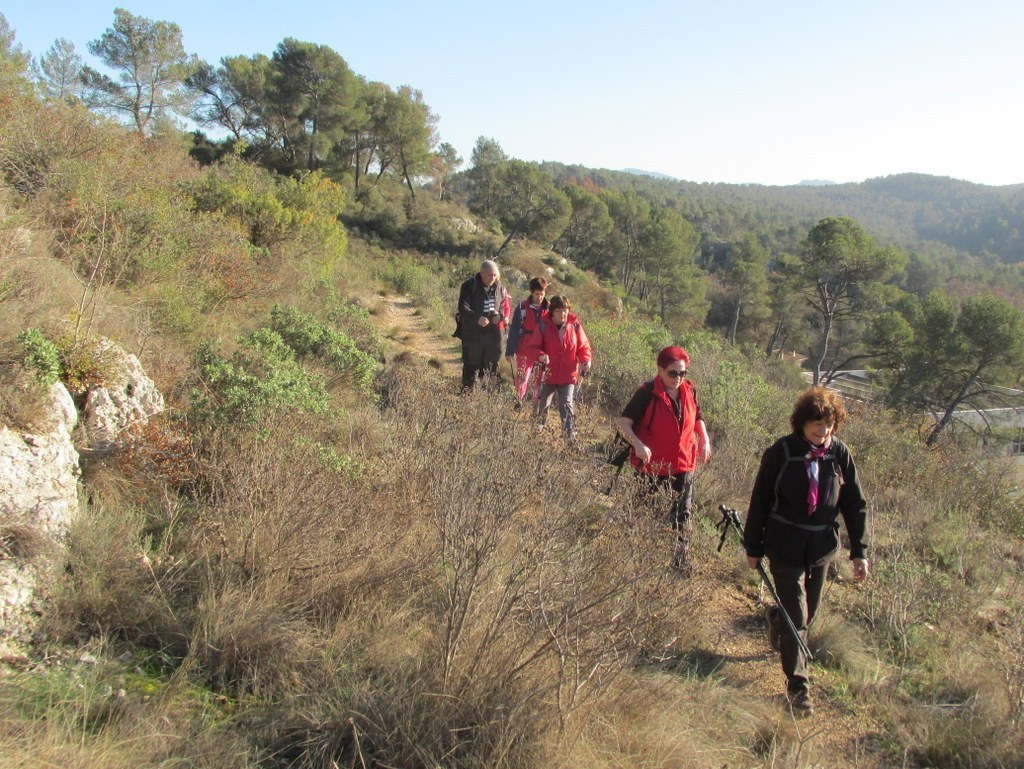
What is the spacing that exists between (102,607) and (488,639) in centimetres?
149

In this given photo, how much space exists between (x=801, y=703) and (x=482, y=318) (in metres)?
3.66

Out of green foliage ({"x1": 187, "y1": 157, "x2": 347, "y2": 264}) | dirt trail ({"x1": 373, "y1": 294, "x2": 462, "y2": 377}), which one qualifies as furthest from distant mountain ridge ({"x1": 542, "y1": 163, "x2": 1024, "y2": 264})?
green foliage ({"x1": 187, "y1": 157, "x2": 347, "y2": 264})

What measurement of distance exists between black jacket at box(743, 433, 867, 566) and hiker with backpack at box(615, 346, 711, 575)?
559mm

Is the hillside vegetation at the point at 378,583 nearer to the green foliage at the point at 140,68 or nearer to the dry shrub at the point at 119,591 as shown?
the dry shrub at the point at 119,591

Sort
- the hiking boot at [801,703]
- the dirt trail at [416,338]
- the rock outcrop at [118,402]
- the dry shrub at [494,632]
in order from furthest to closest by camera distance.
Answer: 1. the dirt trail at [416,338]
2. the rock outcrop at [118,402]
3. the hiking boot at [801,703]
4. the dry shrub at [494,632]

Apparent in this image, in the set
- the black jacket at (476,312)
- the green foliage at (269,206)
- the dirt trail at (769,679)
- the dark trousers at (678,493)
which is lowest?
the dirt trail at (769,679)

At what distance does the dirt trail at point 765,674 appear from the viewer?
7.82 ft

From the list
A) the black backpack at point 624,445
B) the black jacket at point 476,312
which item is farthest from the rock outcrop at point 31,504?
the black jacket at point 476,312

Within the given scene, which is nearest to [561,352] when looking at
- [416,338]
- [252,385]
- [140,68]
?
[252,385]

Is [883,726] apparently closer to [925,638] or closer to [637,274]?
[925,638]

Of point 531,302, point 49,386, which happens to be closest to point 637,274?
point 531,302

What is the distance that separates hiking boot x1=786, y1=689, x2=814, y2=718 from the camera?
103 inches

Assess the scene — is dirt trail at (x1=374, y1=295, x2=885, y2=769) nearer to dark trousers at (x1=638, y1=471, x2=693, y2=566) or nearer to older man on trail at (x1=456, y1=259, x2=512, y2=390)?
dark trousers at (x1=638, y1=471, x2=693, y2=566)

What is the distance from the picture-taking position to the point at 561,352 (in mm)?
4871
